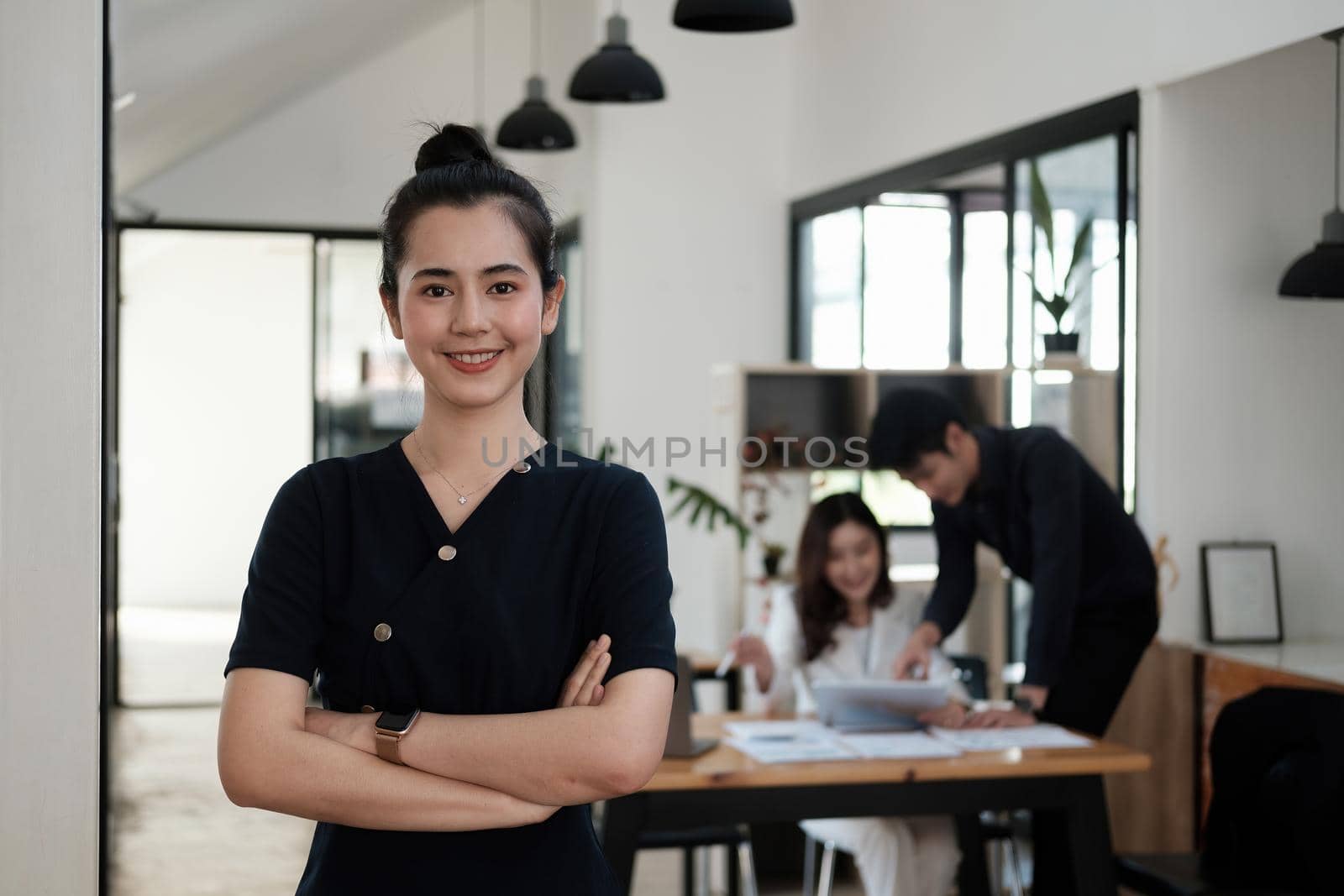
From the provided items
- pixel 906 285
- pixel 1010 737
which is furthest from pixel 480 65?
pixel 1010 737

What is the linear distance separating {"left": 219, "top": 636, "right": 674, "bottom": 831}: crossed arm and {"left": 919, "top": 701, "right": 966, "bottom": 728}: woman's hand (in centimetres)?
203

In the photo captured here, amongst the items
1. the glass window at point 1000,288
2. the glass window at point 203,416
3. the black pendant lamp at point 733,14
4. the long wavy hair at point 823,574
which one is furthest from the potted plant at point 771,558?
the glass window at point 203,416

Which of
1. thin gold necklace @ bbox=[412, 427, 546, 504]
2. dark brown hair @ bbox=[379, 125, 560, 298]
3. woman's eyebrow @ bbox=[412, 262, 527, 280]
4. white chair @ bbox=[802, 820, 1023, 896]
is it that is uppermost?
dark brown hair @ bbox=[379, 125, 560, 298]

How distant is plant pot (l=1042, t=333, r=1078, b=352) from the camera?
456cm

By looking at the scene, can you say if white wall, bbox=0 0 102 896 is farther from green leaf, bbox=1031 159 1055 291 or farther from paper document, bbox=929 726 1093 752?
green leaf, bbox=1031 159 1055 291

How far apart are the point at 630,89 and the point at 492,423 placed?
3.29m

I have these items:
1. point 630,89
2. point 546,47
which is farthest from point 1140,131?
point 546,47

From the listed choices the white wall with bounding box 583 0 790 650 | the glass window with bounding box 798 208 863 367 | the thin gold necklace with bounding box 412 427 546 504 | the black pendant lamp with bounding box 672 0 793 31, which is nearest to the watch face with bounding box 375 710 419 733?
the thin gold necklace with bounding box 412 427 546 504

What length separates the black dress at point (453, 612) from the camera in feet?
4.61

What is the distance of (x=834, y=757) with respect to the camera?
3.01 meters

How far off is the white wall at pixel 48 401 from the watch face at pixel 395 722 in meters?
0.46

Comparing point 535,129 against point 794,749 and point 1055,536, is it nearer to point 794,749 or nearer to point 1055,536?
point 1055,536

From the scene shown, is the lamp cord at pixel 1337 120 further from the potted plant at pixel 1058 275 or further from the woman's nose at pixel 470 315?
the woman's nose at pixel 470 315

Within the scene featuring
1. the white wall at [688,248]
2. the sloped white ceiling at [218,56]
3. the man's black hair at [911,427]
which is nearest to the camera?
the man's black hair at [911,427]
